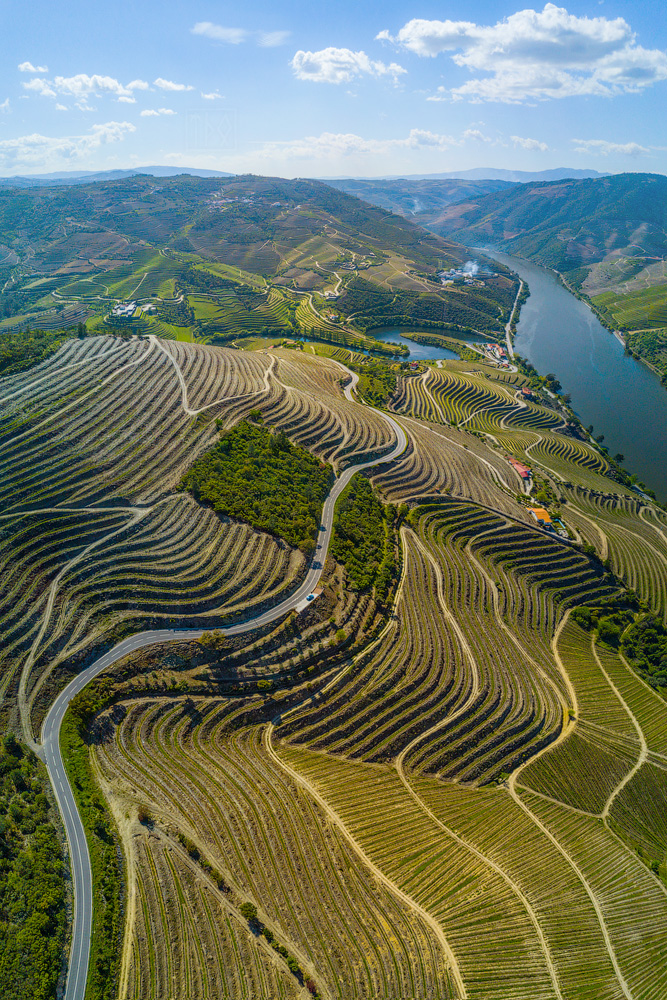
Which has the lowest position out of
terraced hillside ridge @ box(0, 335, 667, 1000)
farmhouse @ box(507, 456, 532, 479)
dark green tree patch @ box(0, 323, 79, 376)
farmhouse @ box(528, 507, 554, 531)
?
terraced hillside ridge @ box(0, 335, 667, 1000)

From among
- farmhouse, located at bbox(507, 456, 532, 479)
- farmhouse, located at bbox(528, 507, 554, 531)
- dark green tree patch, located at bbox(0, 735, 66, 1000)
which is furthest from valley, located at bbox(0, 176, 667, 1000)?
farmhouse, located at bbox(507, 456, 532, 479)

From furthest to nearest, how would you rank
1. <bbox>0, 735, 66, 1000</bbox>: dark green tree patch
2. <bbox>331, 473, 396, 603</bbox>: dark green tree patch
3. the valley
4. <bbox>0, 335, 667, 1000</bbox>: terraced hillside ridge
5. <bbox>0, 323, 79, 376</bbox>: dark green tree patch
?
<bbox>0, 323, 79, 376</bbox>: dark green tree patch
<bbox>331, 473, 396, 603</bbox>: dark green tree patch
<bbox>0, 335, 667, 1000</bbox>: terraced hillside ridge
the valley
<bbox>0, 735, 66, 1000</bbox>: dark green tree patch

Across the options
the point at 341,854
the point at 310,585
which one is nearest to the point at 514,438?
the point at 310,585

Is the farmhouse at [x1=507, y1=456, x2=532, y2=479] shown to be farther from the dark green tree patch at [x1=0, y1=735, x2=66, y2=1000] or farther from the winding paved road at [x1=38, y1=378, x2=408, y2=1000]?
the dark green tree patch at [x1=0, y1=735, x2=66, y2=1000]

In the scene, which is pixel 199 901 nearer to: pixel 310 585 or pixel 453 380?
pixel 310 585

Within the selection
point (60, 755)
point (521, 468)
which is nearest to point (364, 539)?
point (60, 755)

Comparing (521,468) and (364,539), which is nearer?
(364,539)

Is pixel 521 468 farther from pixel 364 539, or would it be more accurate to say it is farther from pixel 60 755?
pixel 60 755

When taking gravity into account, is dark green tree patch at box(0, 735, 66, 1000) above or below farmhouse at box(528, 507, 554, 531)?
below
